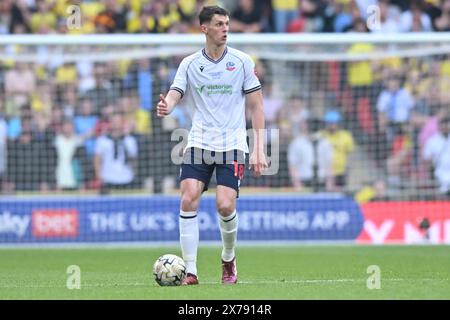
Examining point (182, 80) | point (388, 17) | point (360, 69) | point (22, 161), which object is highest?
point (388, 17)

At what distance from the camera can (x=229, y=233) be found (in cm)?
1090

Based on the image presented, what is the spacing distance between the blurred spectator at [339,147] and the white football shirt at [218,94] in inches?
385

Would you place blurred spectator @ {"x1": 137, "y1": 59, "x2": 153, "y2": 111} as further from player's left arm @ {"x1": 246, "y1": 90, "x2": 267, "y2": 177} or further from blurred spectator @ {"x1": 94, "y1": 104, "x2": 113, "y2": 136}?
player's left arm @ {"x1": 246, "y1": 90, "x2": 267, "y2": 177}

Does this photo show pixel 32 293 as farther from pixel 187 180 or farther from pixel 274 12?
pixel 274 12

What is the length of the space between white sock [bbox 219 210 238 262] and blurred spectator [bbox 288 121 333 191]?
30.9 ft

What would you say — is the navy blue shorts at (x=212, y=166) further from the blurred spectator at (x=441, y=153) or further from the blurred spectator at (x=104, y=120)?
the blurred spectator at (x=104, y=120)

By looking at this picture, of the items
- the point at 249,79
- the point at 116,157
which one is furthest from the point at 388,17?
the point at 249,79

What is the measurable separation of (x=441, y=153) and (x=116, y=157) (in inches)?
219

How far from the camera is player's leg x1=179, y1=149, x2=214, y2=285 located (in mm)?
10648

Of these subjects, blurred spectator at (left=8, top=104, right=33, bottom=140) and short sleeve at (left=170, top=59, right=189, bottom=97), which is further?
blurred spectator at (left=8, top=104, right=33, bottom=140)

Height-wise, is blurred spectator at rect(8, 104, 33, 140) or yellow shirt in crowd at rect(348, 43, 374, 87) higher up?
yellow shirt in crowd at rect(348, 43, 374, 87)

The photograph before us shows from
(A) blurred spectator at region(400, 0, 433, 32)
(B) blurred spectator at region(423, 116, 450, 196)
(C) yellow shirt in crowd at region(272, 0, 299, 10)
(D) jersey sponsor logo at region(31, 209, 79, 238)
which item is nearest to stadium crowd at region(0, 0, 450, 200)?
(B) blurred spectator at region(423, 116, 450, 196)

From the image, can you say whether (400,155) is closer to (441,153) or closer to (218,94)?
(441,153)

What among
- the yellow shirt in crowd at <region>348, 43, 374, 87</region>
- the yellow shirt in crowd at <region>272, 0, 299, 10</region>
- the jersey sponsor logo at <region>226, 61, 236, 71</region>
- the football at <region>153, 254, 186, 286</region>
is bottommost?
the football at <region>153, 254, 186, 286</region>
